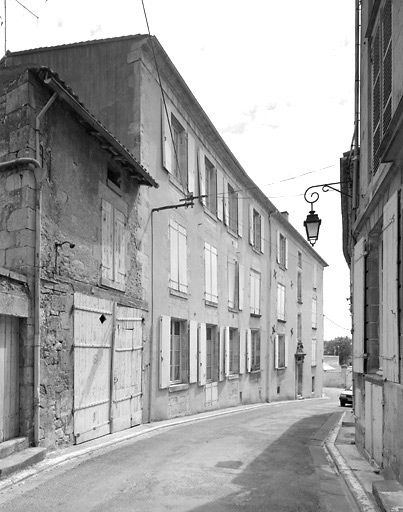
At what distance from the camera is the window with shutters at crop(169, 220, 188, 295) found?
12.2 m

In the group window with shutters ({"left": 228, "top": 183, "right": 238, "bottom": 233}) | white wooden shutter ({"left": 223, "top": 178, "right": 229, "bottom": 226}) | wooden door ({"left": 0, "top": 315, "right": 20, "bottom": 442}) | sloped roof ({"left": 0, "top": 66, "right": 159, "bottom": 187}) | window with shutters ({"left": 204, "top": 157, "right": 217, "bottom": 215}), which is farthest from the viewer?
window with shutters ({"left": 228, "top": 183, "right": 238, "bottom": 233})

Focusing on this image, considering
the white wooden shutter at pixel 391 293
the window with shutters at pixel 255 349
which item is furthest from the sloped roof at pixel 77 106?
the window with shutters at pixel 255 349

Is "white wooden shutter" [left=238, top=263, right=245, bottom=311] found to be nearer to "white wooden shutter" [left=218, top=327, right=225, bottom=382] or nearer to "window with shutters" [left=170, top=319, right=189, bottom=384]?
"white wooden shutter" [left=218, top=327, right=225, bottom=382]

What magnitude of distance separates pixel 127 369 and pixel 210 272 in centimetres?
542

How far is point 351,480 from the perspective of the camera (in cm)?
615

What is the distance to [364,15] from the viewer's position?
323 inches

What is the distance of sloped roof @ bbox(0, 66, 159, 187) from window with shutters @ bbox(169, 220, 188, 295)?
8.64 ft

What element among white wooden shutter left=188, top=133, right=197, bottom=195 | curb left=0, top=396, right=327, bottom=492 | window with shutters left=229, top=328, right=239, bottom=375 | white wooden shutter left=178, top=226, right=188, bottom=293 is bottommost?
curb left=0, top=396, right=327, bottom=492

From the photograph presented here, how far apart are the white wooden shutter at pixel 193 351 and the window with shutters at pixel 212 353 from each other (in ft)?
5.21

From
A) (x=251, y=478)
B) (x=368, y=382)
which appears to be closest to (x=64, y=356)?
(x=251, y=478)

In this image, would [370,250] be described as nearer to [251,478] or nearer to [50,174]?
[251,478]

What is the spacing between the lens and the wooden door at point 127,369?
9305 mm

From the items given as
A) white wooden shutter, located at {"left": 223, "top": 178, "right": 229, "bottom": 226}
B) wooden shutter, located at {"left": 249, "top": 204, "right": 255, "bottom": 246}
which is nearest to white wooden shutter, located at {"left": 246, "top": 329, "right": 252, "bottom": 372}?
wooden shutter, located at {"left": 249, "top": 204, "right": 255, "bottom": 246}

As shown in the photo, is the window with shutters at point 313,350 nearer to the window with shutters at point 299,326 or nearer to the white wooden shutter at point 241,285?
the window with shutters at point 299,326
